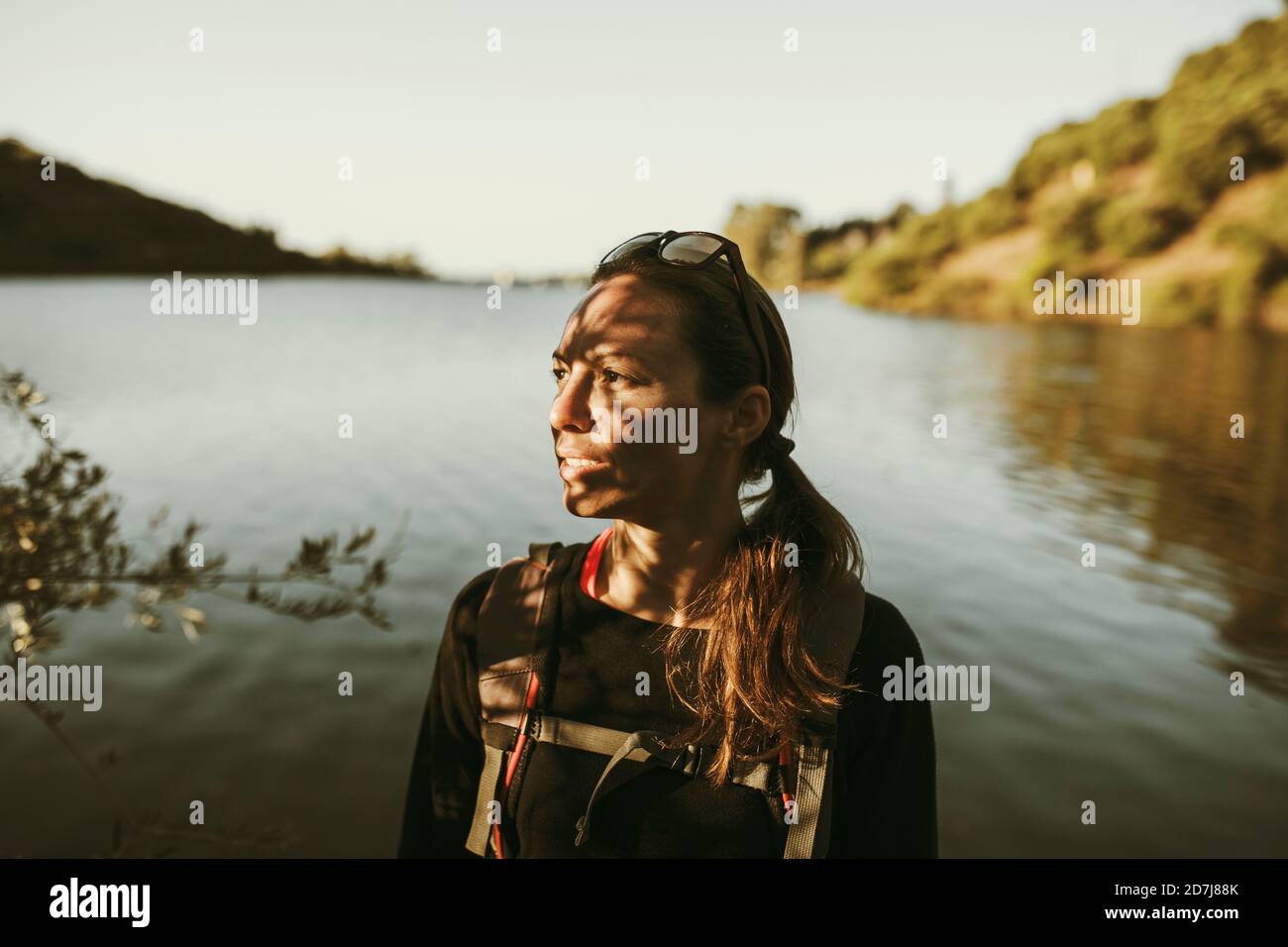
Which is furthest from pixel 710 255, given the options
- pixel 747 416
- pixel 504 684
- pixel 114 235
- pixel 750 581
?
pixel 114 235

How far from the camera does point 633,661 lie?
2.21 meters

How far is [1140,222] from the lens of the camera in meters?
71.8

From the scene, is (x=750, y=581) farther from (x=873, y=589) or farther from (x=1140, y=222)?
(x=1140, y=222)

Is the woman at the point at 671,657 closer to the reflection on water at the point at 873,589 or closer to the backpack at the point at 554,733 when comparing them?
the backpack at the point at 554,733

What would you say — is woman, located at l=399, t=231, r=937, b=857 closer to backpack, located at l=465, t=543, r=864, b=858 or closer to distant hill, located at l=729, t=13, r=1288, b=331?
backpack, located at l=465, t=543, r=864, b=858

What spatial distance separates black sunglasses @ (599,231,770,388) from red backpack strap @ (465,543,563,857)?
3.18 ft

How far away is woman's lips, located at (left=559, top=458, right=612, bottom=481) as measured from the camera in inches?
84.9

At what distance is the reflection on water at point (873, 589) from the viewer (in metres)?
7.29

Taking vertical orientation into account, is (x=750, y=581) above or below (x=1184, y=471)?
above

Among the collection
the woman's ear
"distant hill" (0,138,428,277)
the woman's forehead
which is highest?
"distant hill" (0,138,428,277)

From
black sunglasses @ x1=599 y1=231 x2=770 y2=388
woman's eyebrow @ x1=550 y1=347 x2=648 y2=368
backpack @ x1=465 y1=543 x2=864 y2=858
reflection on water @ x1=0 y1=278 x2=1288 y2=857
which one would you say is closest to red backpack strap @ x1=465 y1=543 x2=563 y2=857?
backpack @ x1=465 y1=543 x2=864 y2=858

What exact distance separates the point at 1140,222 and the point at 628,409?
281ft
